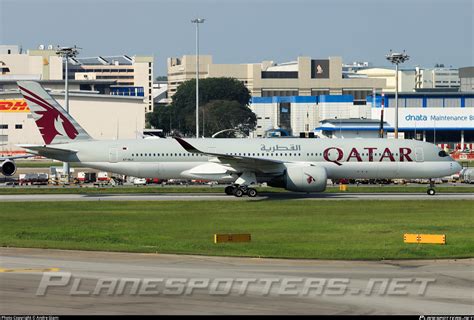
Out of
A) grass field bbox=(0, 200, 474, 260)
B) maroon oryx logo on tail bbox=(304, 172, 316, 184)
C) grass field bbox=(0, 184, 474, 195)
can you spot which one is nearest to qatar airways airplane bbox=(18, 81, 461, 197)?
maroon oryx logo on tail bbox=(304, 172, 316, 184)

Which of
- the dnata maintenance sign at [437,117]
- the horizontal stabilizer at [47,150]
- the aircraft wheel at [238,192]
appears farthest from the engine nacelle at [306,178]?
the dnata maintenance sign at [437,117]

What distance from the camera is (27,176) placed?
8938cm

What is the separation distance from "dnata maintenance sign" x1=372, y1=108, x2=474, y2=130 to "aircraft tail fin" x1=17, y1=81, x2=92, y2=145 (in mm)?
111241

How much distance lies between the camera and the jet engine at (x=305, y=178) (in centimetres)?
6166

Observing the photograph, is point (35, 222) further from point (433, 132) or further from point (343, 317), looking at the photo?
point (433, 132)

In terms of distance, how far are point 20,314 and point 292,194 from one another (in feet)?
144

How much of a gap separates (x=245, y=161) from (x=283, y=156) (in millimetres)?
5030

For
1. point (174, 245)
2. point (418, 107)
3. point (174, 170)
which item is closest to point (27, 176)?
point (174, 170)

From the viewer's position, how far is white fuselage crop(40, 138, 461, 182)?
65562mm

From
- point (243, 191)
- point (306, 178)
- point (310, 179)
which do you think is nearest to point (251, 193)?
point (243, 191)

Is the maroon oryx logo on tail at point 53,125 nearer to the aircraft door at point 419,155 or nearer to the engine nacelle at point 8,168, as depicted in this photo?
the engine nacelle at point 8,168

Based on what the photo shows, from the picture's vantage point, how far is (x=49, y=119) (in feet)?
220

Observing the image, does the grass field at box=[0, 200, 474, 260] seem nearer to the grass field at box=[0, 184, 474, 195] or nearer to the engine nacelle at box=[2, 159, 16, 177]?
the grass field at box=[0, 184, 474, 195]

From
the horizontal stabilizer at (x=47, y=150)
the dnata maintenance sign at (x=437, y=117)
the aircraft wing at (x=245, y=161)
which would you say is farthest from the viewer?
the dnata maintenance sign at (x=437, y=117)
